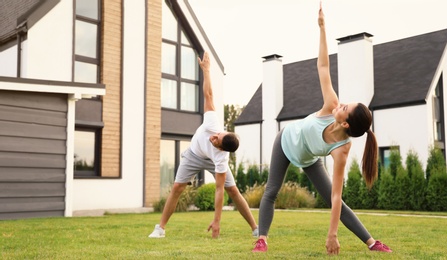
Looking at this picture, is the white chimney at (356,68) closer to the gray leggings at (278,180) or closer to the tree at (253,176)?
the tree at (253,176)

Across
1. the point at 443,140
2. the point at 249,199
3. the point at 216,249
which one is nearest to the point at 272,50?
the point at 443,140

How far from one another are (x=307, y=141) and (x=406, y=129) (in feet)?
54.9

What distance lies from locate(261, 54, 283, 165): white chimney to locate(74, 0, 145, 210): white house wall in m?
11.1

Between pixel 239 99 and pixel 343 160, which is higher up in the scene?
pixel 239 99

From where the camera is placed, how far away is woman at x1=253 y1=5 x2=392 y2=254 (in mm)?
4039

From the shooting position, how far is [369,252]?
4.59 metres

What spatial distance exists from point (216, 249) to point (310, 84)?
21.1 metres

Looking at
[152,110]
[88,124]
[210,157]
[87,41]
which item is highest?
[87,41]

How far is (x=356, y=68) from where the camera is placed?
21.3 meters

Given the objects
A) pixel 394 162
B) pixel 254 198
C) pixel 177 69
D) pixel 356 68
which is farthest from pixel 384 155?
pixel 177 69

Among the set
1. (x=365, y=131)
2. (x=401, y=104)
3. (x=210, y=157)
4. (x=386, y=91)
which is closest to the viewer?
(x=365, y=131)

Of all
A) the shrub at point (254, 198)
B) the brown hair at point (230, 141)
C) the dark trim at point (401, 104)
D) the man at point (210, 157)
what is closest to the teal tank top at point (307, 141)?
the brown hair at point (230, 141)

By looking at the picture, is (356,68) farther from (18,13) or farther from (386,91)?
(18,13)

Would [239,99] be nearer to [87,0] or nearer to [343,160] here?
[87,0]
